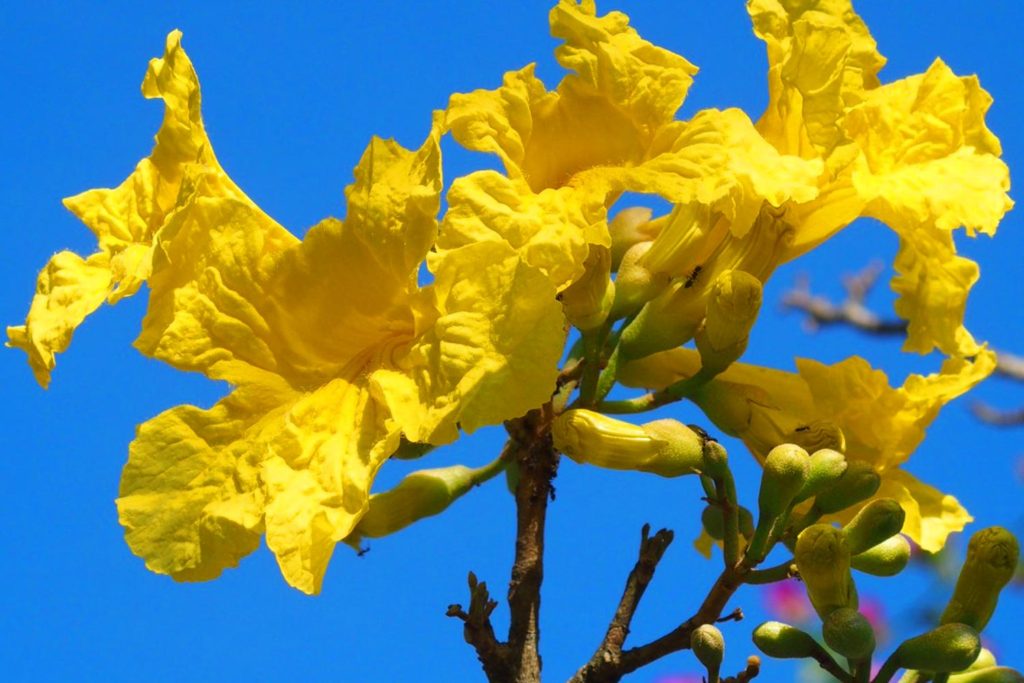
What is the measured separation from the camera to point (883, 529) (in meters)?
3.35

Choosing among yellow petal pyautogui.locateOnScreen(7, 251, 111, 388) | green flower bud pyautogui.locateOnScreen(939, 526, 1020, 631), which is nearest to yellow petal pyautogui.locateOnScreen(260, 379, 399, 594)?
Result: yellow petal pyautogui.locateOnScreen(7, 251, 111, 388)

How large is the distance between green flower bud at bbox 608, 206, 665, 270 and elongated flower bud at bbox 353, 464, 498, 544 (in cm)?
69

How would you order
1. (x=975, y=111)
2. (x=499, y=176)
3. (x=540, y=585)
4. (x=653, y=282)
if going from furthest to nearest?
(x=975, y=111), (x=653, y=282), (x=540, y=585), (x=499, y=176)

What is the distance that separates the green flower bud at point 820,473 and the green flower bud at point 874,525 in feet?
0.37

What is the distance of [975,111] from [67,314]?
2.59 metres

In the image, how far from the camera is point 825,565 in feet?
10.5

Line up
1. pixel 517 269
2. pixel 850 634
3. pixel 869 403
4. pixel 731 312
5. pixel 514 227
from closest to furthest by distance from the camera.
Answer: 1. pixel 517 269
2. pixel 514 227
3. pixel 850 634
4. pixel 731 312
5. pixel 869 403

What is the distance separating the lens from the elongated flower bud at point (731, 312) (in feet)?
11.1

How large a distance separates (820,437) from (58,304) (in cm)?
205

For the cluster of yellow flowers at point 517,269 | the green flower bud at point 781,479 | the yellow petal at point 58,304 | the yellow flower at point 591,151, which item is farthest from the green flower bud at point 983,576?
the yellow petal at point 58,304

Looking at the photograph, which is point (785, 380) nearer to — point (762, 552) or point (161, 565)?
point (762, 552)

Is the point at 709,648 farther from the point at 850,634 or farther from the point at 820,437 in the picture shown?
the point at 820,437

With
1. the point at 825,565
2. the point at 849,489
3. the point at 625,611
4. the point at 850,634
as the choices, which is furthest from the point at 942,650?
the point at 625,611

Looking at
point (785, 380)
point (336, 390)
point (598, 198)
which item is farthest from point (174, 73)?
point (785, 380)
